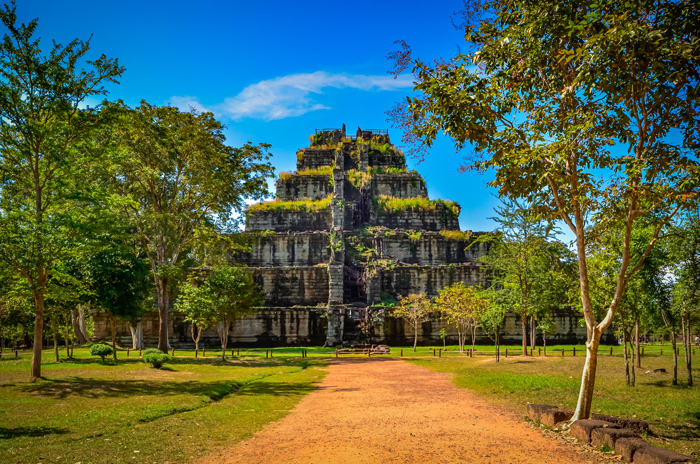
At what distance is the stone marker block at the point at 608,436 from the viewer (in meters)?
7.00

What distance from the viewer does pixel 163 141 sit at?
70.9 feet

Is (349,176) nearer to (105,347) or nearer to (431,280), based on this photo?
(431,280)

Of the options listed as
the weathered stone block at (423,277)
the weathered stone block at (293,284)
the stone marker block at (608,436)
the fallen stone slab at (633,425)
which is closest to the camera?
the stone marker block at (608,436)

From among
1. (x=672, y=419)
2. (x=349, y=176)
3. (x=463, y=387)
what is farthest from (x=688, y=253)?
(x=349, y=176)

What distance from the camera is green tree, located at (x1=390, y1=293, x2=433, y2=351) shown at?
28.4 meters

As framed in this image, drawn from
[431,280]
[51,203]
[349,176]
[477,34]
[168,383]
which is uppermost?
[349,176]

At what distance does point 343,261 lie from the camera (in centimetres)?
3656

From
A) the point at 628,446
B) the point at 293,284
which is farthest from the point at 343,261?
the point at 628,446

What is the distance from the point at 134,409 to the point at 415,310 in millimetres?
20280

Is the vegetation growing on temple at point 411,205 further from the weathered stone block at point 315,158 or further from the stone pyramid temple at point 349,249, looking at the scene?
the weathered stone block at point 315,158

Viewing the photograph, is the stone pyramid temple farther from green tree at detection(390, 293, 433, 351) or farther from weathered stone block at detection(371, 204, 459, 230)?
green tree at detection(390, 293, 433, 351)

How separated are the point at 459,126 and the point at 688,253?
8.66 m

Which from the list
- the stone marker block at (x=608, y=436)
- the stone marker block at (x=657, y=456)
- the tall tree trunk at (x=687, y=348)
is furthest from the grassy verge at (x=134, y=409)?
the tall tree trunk at (x=687, y=348)

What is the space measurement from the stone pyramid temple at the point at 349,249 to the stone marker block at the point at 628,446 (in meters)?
24.5
